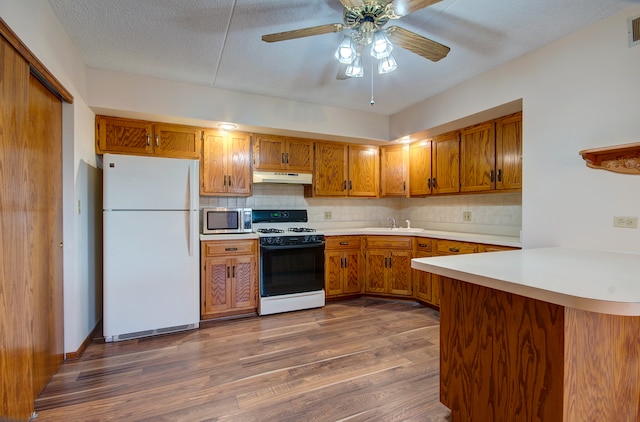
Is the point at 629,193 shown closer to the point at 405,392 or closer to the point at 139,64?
the point at 405,392

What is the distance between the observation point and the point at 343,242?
377cm

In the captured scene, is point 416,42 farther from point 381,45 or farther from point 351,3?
point 351,3

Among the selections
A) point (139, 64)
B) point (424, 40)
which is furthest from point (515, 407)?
point (139, 64)

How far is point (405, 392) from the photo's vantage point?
1.90m

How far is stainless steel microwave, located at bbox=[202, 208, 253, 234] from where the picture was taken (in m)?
3.29

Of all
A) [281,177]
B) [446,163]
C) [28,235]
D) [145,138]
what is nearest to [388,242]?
[446,163]

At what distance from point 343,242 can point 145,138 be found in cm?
249

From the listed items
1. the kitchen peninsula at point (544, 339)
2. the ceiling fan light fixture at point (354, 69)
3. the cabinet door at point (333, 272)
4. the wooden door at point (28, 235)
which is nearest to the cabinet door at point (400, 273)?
the cabinet door at point (333, 272)

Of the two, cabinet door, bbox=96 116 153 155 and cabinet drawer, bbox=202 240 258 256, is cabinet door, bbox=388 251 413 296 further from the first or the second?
cabinet door, bbox=96 116 153 155

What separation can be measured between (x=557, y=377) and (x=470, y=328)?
0.39 metres

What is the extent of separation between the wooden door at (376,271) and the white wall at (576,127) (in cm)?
166

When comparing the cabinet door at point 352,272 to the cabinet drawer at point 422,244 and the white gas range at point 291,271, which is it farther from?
the cabinet drawer at point 422,244

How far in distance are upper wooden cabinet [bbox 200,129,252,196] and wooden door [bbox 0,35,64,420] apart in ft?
4.18

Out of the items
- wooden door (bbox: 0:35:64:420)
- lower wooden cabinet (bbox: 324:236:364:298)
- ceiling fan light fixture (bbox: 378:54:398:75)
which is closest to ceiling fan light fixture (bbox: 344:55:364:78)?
ceiling fan light fixture (bbox: 378:54:398:75)
